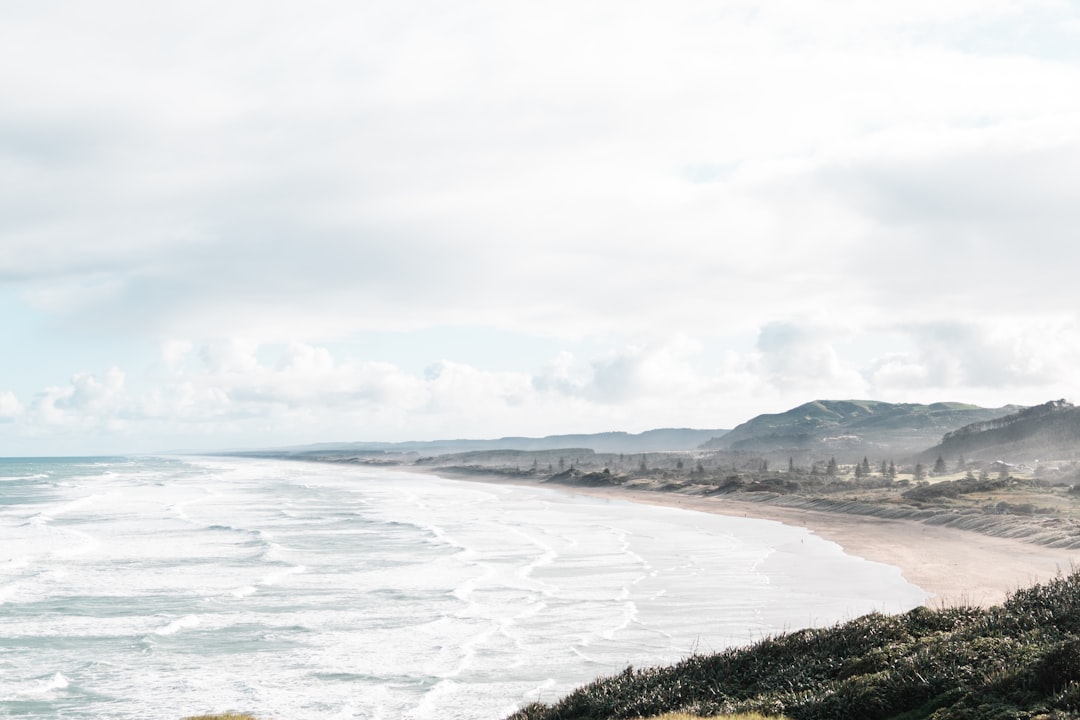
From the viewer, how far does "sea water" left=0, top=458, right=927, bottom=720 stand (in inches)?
757

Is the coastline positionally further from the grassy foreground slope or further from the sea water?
the grassy foreground slope

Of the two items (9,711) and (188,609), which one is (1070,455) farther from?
(9,711)

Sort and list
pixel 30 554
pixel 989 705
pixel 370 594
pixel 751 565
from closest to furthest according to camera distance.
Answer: pixel 989 705
pixel 370 594
pixel 751 565
pixel 30 554

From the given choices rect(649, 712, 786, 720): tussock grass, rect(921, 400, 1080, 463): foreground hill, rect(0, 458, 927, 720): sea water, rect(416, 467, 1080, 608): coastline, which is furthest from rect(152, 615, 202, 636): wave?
rect(921, 400, 1080, 463): foreground hill

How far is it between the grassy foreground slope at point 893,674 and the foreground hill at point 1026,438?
4673 inches

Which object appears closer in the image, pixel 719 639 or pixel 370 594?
pixel 719 639

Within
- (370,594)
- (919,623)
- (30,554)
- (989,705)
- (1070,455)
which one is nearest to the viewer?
(989,705)

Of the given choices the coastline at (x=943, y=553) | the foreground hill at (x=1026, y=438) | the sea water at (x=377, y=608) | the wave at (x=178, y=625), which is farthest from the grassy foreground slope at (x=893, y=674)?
the foreground hill at (x=1026, y=438)

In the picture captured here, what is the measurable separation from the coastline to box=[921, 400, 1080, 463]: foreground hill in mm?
73299

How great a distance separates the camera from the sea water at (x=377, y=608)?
63.1 feet

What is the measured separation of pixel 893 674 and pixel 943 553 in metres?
33.1

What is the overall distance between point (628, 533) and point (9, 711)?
37934mm

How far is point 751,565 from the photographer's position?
122 ft

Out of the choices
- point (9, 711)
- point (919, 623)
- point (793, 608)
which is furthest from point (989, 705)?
point (9, 711)
